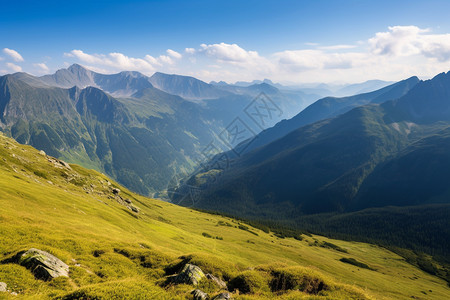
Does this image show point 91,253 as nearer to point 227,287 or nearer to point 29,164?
point 227,287

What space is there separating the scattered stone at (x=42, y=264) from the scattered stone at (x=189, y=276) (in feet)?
35.6

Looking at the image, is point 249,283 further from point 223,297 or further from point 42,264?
point 42,264

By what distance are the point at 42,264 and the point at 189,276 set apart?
13998mm

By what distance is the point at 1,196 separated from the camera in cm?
4994

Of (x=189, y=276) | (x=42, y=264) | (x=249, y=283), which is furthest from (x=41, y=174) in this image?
(x=249, y=283)

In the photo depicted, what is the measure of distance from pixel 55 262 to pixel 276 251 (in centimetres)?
8976

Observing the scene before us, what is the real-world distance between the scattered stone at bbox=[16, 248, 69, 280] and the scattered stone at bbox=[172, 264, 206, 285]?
10843 mm

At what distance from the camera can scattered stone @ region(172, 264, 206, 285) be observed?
23884mm

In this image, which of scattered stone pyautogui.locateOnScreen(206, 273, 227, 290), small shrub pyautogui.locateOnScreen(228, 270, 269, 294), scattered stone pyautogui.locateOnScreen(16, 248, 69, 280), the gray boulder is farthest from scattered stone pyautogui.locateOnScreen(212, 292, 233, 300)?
scattered stone pyautogui.locateOnScreen(16, 248, 69, 280)

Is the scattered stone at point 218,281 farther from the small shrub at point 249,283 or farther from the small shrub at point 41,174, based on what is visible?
the small shrub at point 41,174

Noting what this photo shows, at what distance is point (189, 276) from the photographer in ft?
79.6

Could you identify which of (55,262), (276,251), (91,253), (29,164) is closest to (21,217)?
(91,253)

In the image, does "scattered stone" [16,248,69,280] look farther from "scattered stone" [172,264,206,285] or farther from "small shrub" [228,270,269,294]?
"small shrub" [228,270,269,294]

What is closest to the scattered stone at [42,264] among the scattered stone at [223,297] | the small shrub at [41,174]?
the scattered stone at [223,297]
